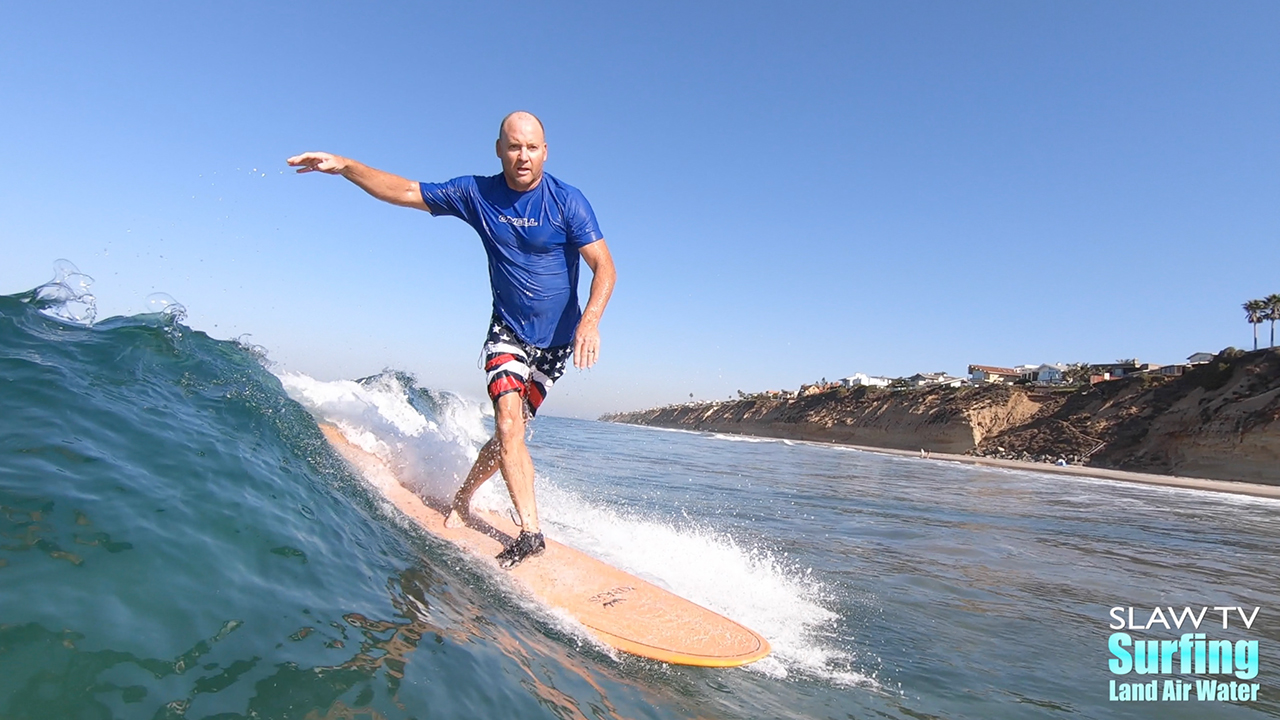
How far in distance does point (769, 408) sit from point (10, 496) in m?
79.6

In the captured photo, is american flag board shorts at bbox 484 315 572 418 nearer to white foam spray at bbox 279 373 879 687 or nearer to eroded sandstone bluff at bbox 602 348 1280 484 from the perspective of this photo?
white foam spray at bbox 279 373 879 687

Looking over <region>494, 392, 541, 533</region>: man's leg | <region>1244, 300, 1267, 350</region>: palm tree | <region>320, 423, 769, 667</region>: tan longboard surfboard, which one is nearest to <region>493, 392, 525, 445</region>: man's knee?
<region>494, 392, 541, 533</region>: man's leg

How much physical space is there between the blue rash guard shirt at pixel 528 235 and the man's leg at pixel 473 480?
0.74 metres

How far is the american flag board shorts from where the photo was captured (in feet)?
12.3

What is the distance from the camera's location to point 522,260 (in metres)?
3.74

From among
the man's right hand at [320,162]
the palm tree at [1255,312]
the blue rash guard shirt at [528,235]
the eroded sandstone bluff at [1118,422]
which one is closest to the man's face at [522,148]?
the blue rash guard shirt at [528,235]

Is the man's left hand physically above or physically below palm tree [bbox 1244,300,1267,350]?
below

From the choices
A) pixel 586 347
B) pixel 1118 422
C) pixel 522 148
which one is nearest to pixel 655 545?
pixel 586 347

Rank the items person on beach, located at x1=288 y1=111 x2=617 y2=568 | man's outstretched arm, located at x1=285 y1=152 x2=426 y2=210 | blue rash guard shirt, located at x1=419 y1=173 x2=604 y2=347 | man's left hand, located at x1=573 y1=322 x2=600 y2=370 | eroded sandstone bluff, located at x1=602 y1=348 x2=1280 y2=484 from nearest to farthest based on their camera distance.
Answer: man's outstretched arm, located at x1=285 y1=152 x2=426 y2=210, man's left hand, located at x1=573 y1=322 x2=600 y2=370, person on beach, located at x1=288 y1=111 x2=617 y2=568, blue rash guard shirt, located at x1=419 y1=173 x2=604 y2=347, eroded sandstone bluff, located at x1=602 y1=348 x2=1280 y2=484

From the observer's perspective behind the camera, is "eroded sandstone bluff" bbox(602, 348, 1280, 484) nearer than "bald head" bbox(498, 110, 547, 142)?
No

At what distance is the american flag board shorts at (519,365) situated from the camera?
148 inches

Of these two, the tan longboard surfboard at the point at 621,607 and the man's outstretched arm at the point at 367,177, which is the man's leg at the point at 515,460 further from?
the man's outstretched arm at the point at 367,177

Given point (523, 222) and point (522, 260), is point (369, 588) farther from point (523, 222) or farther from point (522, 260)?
point (523, 222)

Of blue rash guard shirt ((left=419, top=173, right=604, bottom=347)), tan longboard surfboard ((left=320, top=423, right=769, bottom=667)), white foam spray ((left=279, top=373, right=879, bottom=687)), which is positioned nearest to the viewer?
tan longboard surfboard ((left=320, top=423, right=769, bottom=667))
